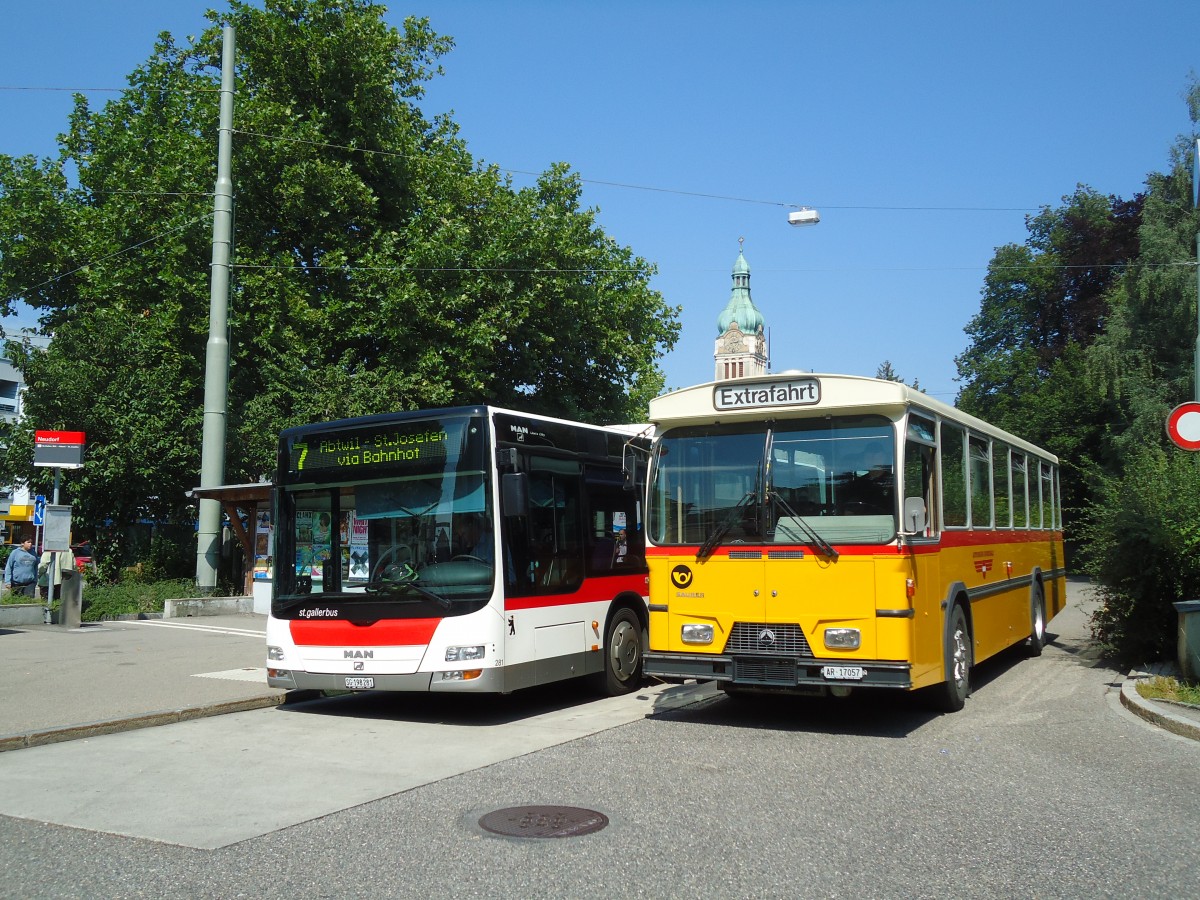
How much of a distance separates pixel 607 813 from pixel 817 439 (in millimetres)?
4227

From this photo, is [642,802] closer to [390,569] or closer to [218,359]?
[390,569]

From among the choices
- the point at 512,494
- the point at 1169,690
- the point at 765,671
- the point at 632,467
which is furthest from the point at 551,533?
the point at 1169,690

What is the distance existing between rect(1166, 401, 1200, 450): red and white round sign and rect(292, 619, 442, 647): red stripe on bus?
8.42 metres

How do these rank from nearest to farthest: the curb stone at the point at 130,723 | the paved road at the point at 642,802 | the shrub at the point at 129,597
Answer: the paved road at the point at 642,802 < the curb stone at the point at 130,723 < the shrub at the point at 129,597

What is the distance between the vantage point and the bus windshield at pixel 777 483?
9281mm

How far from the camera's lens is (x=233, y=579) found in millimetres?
27172

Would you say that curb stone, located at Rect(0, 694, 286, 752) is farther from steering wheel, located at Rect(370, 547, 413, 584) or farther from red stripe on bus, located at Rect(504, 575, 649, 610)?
red stripe on bus, located at Rect(504, 575, 649, 610)

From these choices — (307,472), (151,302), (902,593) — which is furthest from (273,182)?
(902,593)

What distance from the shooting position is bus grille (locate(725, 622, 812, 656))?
9.30 metres

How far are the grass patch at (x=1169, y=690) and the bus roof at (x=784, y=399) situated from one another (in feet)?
11.0

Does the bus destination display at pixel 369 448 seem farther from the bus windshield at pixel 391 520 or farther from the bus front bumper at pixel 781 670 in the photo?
the bus front bumper at pixel 781 670

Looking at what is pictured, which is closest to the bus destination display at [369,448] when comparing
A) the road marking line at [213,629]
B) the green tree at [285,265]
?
the road marking line at [213,629]

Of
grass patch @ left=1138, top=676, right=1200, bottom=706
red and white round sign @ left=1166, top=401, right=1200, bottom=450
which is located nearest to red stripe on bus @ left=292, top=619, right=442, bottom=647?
grass patch @ left=1138, top=676, right=1200, bottom=706

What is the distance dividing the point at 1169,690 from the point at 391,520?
760cm
